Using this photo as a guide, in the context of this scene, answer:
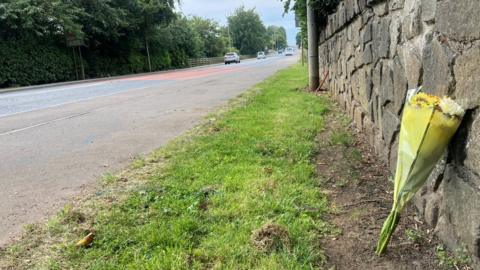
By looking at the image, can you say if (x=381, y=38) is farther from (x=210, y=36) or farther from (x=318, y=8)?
(x=210, y=36)

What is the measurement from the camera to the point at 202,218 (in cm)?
307

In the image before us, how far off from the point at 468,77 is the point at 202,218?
6.33 ft

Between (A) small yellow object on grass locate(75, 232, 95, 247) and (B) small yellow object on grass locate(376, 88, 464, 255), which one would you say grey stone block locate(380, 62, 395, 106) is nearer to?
(B) small yellow object on grass locate(376, 88, 464, 255)

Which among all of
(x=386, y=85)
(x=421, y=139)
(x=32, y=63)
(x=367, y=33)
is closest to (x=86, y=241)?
(x=421, y=139)

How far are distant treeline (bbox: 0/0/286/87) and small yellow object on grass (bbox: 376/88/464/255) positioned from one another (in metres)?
26.9

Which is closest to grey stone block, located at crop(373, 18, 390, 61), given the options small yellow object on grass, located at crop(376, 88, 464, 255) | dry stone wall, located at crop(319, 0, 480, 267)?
dry stone wall, located at crop(319, 0, 480, 267)

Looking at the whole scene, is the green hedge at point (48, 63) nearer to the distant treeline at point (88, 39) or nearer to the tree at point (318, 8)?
the distant treeline at point (88, 39)

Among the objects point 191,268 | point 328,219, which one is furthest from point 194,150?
point 191,268

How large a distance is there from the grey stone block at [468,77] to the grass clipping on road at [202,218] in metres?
1.18

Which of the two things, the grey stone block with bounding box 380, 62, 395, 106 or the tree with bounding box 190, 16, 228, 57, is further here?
the tree with bounding box 190, 16, 228, 57

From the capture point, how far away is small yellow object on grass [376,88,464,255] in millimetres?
2174

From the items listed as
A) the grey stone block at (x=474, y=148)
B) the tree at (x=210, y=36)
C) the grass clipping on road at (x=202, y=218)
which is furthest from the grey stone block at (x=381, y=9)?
the tree at (x=210, y=36)

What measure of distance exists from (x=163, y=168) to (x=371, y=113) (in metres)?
2.34

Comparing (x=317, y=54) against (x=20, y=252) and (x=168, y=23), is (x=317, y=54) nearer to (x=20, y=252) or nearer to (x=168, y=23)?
(x=20, y=252)
